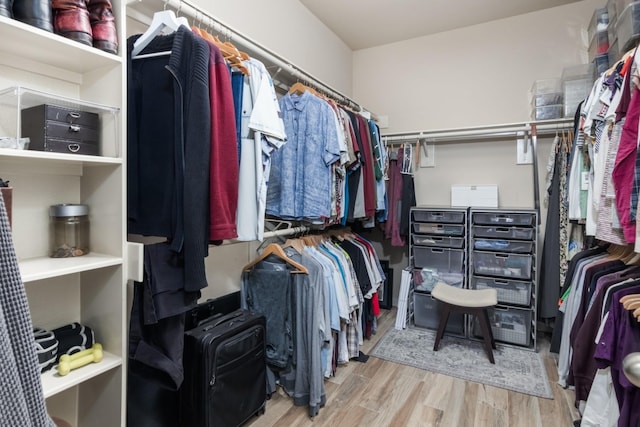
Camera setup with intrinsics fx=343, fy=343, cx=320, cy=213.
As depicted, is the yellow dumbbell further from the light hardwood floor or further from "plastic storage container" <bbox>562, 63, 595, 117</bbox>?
"plastic storage container" <bbox>562, 63, 595, 117</bbox>

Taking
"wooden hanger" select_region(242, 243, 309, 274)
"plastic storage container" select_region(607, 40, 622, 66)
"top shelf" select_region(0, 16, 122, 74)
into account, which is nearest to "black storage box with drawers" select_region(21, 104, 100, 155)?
"top shelf" select_region(0, 16, 122, 74)

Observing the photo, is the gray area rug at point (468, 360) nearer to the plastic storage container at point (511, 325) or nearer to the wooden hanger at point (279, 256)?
the plastic storage container at point (511, 325)

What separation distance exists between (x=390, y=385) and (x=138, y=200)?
1836 millimetres

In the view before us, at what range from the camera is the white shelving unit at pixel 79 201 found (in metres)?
1.18

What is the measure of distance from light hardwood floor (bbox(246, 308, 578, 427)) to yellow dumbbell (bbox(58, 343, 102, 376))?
0.94 meters

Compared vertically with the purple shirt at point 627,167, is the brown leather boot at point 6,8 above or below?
above

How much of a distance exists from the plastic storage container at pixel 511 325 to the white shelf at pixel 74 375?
8.77ft

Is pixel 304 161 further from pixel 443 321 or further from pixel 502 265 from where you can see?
pixel 502 265

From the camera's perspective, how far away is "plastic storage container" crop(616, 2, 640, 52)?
1.61 m

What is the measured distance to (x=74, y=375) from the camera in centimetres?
117

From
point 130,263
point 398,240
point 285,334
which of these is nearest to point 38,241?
point 130,263

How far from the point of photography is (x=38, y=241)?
1.30m

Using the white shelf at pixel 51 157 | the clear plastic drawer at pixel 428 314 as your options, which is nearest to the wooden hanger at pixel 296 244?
the white shelf at pixel 51 157

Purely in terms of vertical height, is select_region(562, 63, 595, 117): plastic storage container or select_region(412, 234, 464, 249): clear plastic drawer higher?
select_region(562, 63, 595, 117): plastic storage container
